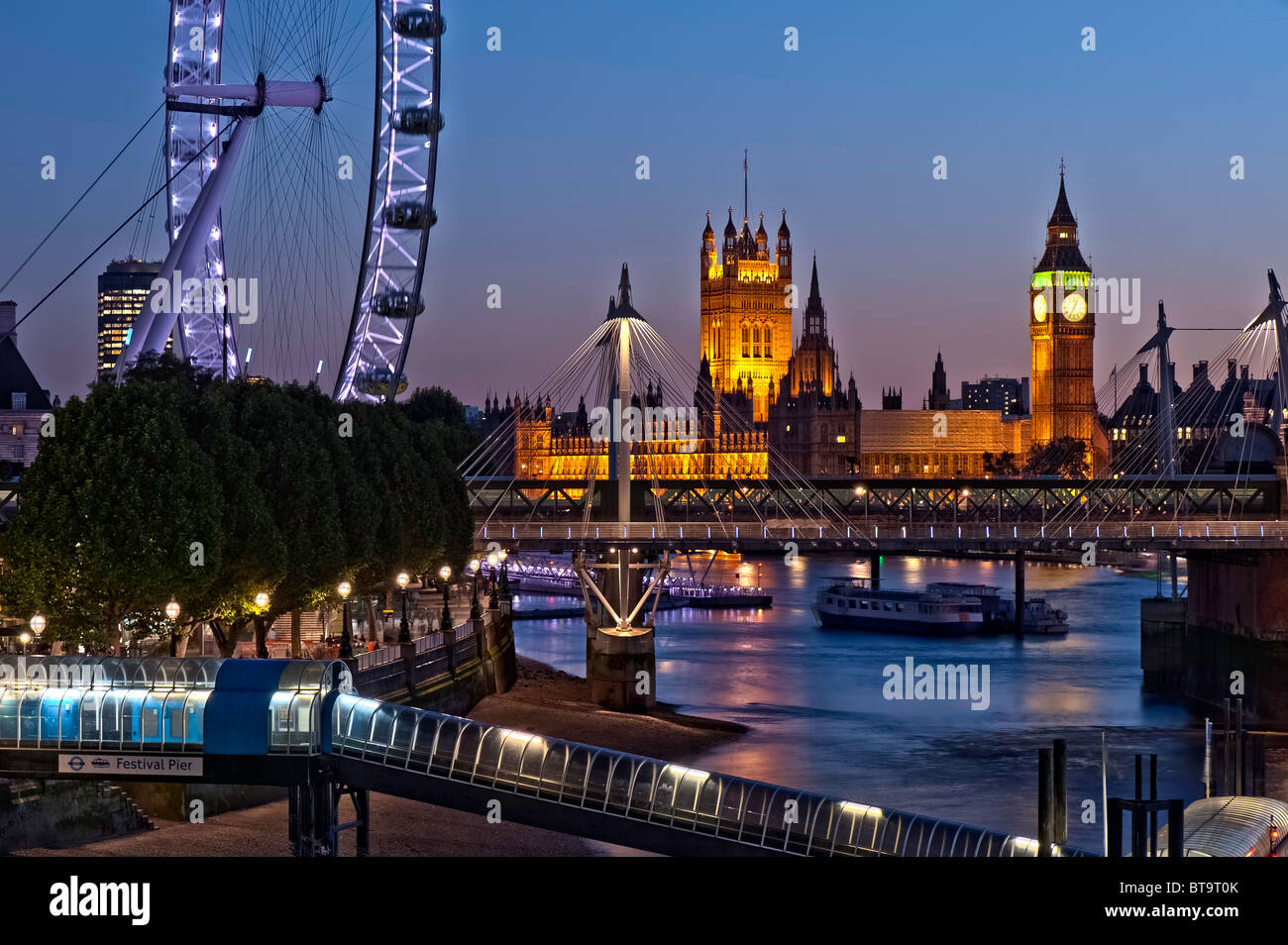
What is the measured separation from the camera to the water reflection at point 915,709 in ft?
143

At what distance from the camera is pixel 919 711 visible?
57219mm

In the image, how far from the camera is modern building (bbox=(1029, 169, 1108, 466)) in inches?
7293

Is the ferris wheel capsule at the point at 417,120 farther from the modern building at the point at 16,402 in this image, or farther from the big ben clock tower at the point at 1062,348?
the big ben clock tower at the point at 1062,348

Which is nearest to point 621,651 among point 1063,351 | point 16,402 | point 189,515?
point 189,515

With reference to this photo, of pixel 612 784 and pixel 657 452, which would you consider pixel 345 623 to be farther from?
pixel 657 452

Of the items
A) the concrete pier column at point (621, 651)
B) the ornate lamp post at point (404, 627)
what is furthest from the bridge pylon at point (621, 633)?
the ornate lamp post at point (404, 627)

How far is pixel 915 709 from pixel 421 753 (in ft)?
102

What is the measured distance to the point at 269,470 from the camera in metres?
43.3
